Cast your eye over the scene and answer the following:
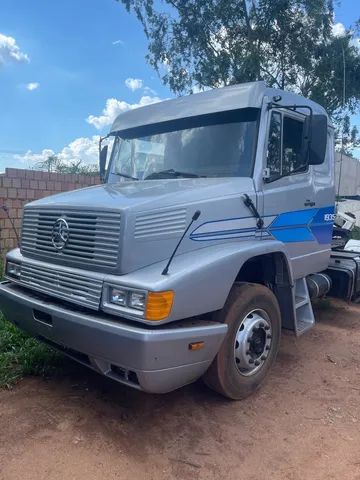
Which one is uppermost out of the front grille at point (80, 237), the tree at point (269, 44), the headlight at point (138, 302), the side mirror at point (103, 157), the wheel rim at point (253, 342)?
the tree at point (269, 44)

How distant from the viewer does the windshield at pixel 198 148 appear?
377 centimetres

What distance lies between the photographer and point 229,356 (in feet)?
11.0

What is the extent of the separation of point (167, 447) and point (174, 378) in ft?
1.75

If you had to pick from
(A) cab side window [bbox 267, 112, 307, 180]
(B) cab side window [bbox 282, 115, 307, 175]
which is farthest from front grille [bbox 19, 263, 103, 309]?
(B) cab side window [bbox 282, 115, 307, 175]

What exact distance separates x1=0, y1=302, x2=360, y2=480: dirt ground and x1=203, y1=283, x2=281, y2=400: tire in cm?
22

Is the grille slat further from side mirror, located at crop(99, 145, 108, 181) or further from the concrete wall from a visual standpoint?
the concrete wall

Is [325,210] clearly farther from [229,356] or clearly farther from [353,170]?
[353,170]

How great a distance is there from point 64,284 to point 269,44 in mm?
11946

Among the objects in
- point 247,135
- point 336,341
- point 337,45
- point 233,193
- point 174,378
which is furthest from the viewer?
point 337,45

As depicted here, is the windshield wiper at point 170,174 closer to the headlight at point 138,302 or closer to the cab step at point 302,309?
the headlight at point 138,302

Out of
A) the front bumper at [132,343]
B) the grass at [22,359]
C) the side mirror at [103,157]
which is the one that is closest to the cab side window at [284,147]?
the front bumper at [132,343]

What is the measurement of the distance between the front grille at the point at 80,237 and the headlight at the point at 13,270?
163 millimetres

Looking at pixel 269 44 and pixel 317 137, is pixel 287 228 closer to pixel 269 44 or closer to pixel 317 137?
pixel 317 137

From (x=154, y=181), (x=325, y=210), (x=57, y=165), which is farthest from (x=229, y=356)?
(x=57, y=165)
